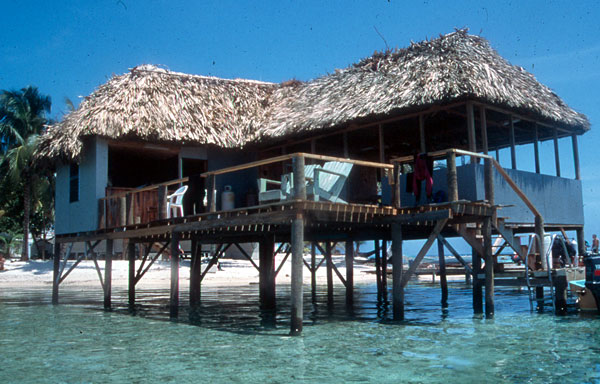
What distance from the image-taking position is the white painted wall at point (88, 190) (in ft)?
45.7

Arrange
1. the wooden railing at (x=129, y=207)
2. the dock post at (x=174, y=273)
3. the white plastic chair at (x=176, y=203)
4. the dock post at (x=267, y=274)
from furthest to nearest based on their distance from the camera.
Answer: the dock post at (x=267, y=274) → the white plastic chair at (x=176, y=203) → the wooden railing at (x=129, y=207) → the dock post at (x=174, y=273)

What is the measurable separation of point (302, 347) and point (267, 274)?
215 inches

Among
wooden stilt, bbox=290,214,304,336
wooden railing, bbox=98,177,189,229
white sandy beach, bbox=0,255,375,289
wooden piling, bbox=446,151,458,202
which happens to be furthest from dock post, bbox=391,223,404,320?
white sandy beach, bbox=0,255,375,289

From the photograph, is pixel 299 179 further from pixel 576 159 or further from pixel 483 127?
pixel 576 159

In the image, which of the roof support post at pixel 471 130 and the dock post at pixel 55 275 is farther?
the dock post at pixel 55 275

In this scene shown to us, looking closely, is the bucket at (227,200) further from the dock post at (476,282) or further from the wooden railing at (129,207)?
the dock post at (476,282)

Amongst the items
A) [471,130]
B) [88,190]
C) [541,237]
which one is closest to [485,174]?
[471,130]

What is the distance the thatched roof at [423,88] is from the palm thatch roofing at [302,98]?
1.0 inches

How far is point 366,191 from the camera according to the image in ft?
49.8

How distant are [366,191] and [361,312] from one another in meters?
4.01

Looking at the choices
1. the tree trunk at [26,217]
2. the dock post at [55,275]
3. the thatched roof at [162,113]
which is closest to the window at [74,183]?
the thatched roof at [162,113]

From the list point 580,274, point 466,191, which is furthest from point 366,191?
point 580,274

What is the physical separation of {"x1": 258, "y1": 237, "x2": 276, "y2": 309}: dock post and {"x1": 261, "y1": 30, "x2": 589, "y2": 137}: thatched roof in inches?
100

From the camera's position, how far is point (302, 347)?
298 inches
